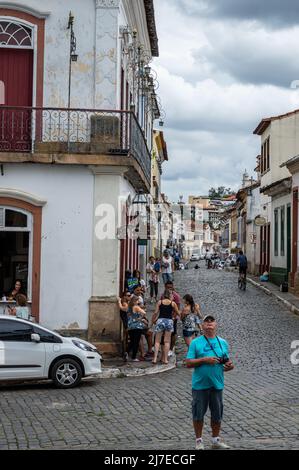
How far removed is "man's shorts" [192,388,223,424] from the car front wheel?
5.34m

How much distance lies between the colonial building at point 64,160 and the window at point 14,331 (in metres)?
2.77

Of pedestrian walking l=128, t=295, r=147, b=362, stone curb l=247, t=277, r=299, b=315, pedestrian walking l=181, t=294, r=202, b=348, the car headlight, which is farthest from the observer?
stone curb l=247, t=277, r=299, b=315

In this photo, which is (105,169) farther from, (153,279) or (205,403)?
(153,279)

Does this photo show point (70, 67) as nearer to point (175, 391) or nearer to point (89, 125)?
point (89, 125)

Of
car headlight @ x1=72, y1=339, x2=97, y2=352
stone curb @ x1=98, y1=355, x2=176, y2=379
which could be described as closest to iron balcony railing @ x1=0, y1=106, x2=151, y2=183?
car headlight @ x1=72, y1=339, x2=97, y2=352

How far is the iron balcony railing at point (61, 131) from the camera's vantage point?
54.1ft

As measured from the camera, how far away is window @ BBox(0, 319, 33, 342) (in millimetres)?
13484

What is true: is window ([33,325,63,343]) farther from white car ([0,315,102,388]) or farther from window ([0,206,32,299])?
window ([0,206,32,299])

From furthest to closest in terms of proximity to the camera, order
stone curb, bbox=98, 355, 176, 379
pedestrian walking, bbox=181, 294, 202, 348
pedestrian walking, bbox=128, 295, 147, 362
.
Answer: pedestrian walking, bbox=128, 295, 147, 362, pedestrian walking, bbox=181, 294, 202, 348, stone curb, bbox=98, 355, 176, 379

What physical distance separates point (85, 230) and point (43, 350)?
3.66m

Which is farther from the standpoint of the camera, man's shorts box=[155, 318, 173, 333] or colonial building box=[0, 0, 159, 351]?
colonial building box=[0, 0, 159, 351]

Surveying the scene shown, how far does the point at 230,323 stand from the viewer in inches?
851

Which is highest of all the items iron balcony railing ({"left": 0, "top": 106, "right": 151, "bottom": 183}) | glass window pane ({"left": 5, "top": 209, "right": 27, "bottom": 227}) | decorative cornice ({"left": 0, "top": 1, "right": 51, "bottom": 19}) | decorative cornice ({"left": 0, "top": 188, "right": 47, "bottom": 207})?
decorative cornice ({"left": 0, "top": 1, "right": 51, "bottom": 19})
